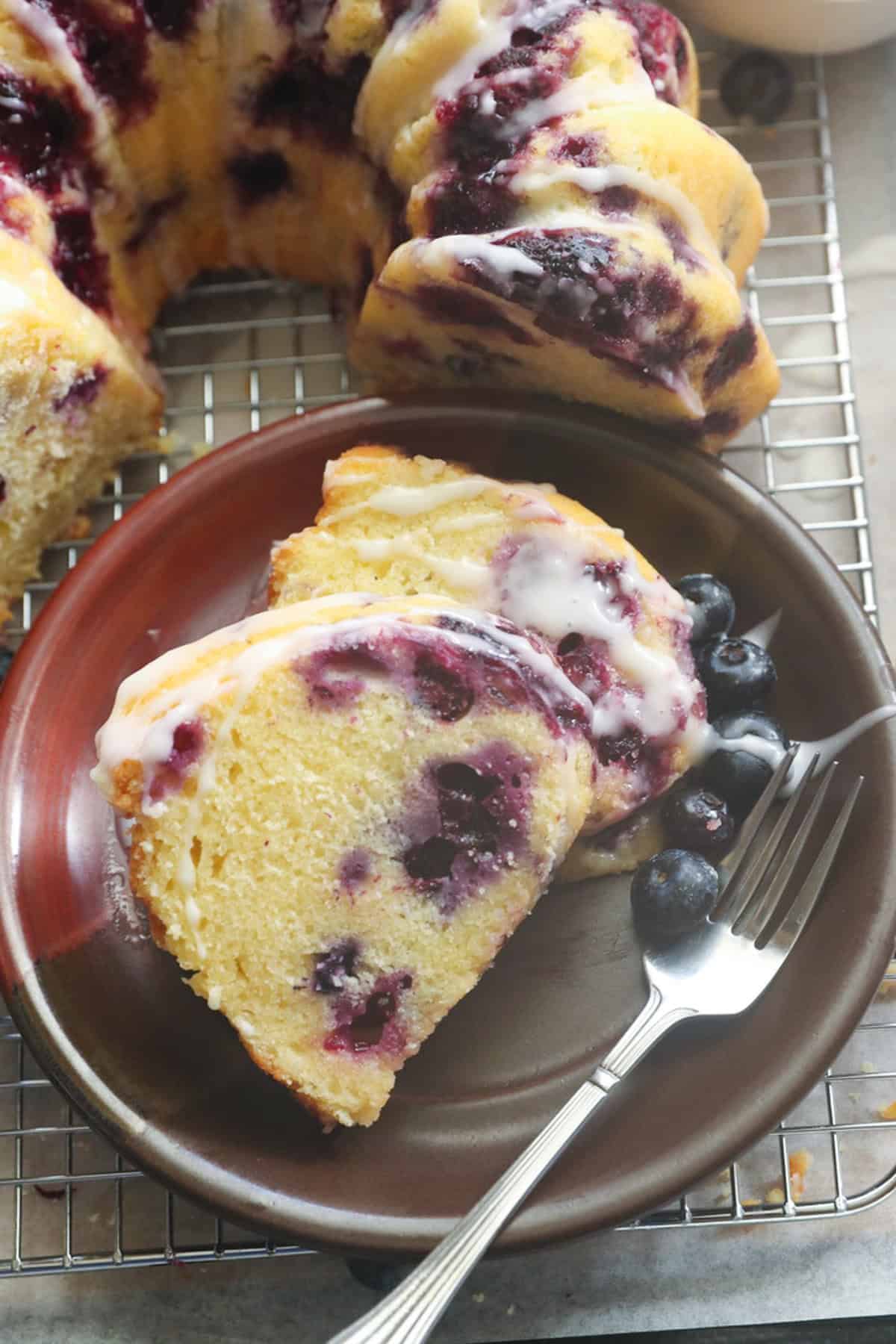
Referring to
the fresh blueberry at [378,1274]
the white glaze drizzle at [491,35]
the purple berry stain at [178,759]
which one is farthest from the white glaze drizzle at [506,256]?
the fresh blueberry at [378,1274]

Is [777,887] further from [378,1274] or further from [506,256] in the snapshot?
[506,256]

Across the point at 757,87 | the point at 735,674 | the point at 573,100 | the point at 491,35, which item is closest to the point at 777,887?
the point at 735,674

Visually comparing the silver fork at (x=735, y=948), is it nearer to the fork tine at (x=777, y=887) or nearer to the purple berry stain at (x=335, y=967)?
the fork tine at (x=777, y=887)

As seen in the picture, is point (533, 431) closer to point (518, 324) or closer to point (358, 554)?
point (518, 324)

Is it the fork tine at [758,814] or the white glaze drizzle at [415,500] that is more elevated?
the white glaze drizzle at [415,500]

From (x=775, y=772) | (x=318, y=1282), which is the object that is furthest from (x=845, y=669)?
(x=318, y=1282)

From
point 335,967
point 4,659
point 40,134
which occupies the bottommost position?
point 335,967
